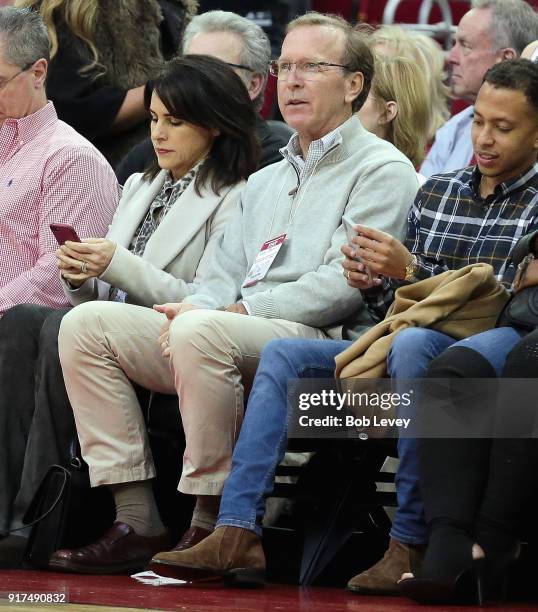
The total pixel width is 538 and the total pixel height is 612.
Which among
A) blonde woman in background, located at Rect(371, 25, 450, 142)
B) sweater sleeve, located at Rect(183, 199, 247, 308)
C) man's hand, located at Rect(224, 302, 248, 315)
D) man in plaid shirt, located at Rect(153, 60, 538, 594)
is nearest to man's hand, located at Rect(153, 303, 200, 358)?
man's hand, located at Rect(224, 302, 248, 315)

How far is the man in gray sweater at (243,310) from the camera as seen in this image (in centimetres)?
380

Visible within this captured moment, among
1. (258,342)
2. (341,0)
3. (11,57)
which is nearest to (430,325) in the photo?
(258,342)

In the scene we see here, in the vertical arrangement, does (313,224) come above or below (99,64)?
below

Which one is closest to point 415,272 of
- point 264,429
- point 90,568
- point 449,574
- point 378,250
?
point 378,250

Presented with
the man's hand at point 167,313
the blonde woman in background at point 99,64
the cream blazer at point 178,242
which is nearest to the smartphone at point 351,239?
the man's hand at point 167,313

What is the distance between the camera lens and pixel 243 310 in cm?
408

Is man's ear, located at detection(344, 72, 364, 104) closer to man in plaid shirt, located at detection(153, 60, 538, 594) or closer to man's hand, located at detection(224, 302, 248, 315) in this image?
man in plaid shirt, located at detection(153, 60, 538, 594)

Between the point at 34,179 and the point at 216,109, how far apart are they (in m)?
0.72

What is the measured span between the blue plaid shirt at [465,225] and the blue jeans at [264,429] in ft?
0.99

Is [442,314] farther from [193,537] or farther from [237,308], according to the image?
[193,537]

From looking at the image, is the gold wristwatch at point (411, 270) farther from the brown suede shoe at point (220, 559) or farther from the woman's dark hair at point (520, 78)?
the brown suede shoe at point (220, 559)

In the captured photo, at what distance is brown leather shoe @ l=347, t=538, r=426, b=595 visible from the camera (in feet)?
11.1

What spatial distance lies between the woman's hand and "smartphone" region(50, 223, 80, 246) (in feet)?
0.08

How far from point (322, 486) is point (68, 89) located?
2.46 metres
